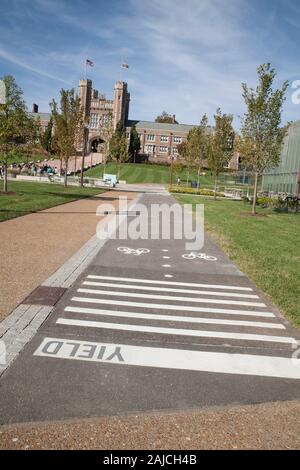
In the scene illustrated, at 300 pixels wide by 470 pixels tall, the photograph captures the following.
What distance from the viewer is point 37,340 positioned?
5.25 meters

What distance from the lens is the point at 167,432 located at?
11.7 feet

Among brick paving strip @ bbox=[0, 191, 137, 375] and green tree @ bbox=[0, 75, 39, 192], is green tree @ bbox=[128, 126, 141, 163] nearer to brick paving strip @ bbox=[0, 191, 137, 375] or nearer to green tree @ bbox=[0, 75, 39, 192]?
green tree @ bbox=[0, 75, 39, 192]

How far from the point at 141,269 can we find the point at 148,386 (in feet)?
17.3

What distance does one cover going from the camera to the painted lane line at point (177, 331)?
5797 millimetres

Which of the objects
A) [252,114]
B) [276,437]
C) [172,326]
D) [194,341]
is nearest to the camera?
[276,437]

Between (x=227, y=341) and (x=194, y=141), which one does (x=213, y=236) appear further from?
(x=194, y=141)

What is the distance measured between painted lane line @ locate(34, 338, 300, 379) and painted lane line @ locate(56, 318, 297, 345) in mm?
548

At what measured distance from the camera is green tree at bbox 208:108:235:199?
35.1 meters

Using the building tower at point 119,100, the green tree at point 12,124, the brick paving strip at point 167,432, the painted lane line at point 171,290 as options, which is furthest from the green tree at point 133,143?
the brick paving strip at point 167,432

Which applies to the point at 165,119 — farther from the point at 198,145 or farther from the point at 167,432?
the point at 167,432

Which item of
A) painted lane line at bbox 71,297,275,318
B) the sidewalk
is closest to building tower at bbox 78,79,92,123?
the sidewalk

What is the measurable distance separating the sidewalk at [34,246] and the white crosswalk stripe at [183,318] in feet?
3.41

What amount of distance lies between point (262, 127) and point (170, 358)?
843 inches

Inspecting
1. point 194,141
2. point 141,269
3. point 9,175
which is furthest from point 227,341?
point 9,175
